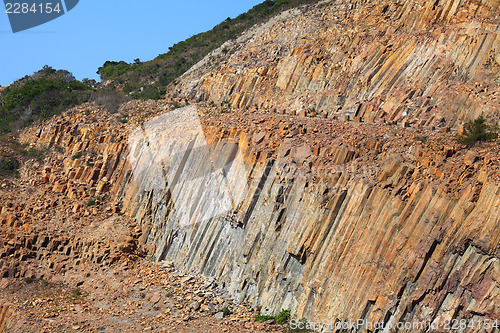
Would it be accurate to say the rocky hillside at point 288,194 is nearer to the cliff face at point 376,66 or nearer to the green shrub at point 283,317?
A: the cliff face at point 376,66

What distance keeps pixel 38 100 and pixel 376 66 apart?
27.6 meters

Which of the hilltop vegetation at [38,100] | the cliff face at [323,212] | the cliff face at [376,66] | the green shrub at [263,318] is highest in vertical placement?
the hilltop vegetation at [38,100]

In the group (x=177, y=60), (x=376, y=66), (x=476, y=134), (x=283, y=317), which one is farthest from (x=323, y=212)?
(x=177, y=60)

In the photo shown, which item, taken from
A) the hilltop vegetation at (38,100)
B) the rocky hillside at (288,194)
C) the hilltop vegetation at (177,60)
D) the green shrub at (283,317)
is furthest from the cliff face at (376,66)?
the green shrub at (283,317)

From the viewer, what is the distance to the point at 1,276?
29578 millimetres

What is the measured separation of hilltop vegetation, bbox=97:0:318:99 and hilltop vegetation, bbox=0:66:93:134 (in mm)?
4487

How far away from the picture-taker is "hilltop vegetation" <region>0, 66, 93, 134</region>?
1727 inches

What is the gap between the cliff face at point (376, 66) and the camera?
2747cm

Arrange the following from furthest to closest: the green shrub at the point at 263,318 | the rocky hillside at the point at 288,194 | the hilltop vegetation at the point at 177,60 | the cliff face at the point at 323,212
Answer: the hilltop vegetation at the point at 177,60, the green shrub at the point at 263,318, the rocky hillside at the point at 288,194, the cliff face at the point at 323,212

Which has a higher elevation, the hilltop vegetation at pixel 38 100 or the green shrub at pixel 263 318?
the hilltop vegetation at pixel 38 100

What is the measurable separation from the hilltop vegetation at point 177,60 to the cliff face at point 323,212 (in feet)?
49.3

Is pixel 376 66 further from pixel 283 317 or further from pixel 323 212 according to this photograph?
pixel 283 317

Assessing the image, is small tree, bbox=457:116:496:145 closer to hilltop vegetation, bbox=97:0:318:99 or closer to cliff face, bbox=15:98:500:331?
cliff face, bbox=15:98:500:331

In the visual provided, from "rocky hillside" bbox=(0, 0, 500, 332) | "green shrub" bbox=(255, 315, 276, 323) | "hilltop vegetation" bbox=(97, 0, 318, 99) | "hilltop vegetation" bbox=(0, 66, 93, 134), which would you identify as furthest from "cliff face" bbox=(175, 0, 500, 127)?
"green shrub" bbox=(255, 315, 276, 323)
